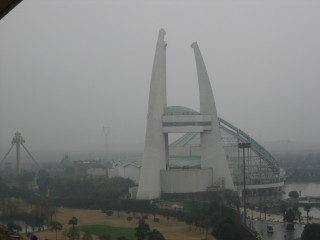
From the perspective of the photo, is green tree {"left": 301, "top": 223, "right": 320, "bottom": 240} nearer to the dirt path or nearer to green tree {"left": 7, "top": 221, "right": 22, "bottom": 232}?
the dirt path

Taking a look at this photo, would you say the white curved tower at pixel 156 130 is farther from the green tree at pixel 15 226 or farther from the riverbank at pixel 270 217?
the green tree at pixel 15 226

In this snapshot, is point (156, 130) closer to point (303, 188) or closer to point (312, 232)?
point (312, 232)

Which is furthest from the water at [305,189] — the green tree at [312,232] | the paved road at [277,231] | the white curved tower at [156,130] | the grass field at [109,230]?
the grass field at [109,230]

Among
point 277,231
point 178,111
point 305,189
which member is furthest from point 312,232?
point 305,189

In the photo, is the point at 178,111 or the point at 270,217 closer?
the point at 270,217

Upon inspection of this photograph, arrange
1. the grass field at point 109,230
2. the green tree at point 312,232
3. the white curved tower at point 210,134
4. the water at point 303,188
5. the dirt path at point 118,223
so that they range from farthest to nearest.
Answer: the water at point 303,188
the white curved tower at point 210,134
the grass field at point 109,230
the dirt path at point 118,223
the green tree at point 312,232

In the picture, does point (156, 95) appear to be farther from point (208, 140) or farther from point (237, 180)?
point (237, 180)
